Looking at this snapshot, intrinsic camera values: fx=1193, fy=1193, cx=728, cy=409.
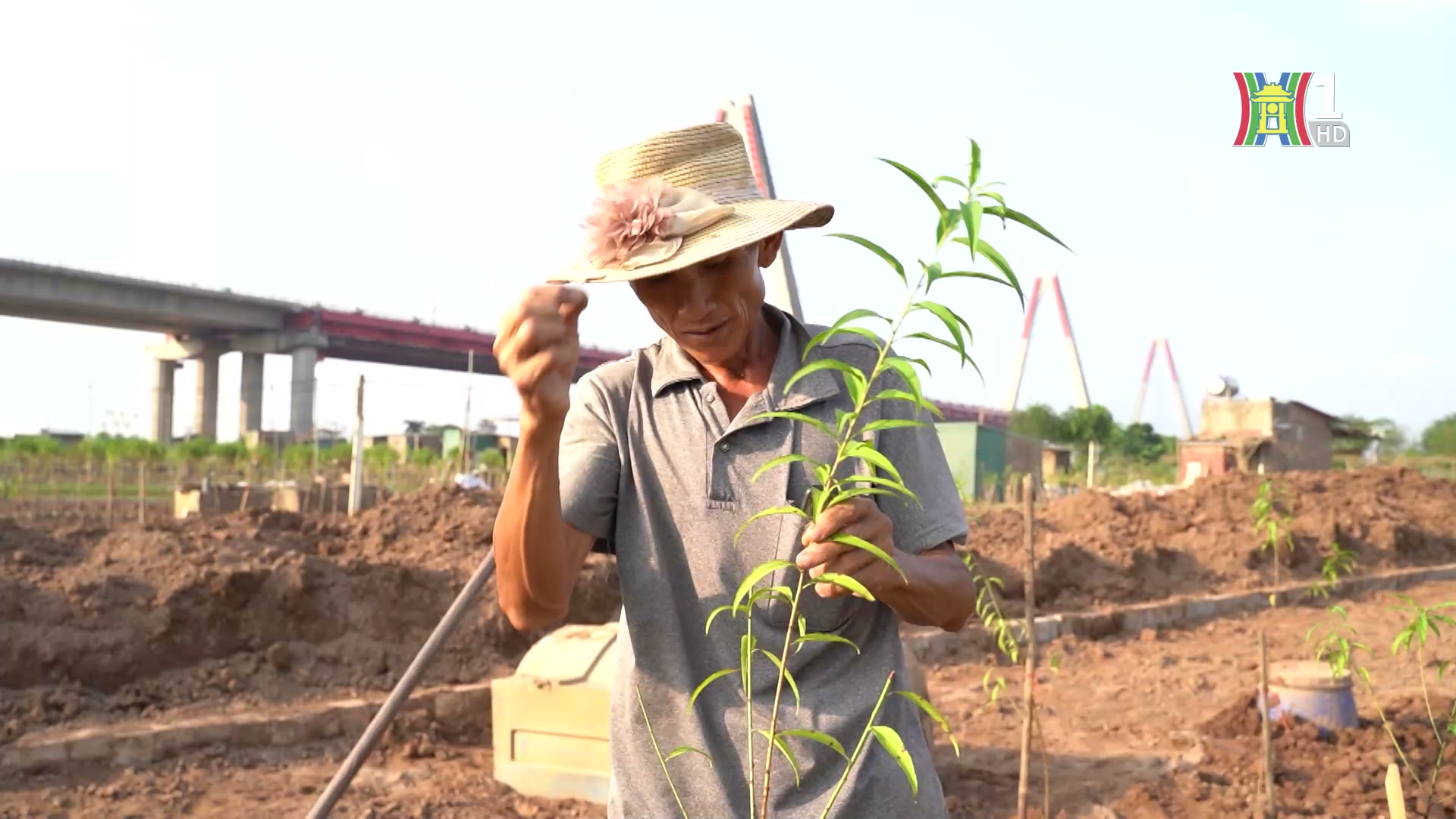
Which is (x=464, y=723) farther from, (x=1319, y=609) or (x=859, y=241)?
(x=1319, y=609)

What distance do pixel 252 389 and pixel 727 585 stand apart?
111 ft

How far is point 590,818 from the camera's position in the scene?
4.58 meters

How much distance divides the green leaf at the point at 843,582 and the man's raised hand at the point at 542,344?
33 centimetres

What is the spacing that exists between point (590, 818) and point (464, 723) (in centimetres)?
163

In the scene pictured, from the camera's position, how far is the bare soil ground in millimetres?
4816

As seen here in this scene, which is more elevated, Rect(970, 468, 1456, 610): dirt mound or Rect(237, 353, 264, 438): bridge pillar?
Rect(237, 353, 264, 438): bridge pillar

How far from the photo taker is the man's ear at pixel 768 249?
1562mm

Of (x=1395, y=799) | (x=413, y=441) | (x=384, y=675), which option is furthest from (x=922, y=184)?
(x=413, y=441)

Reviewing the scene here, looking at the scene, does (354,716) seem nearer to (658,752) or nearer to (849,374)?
(658,752)

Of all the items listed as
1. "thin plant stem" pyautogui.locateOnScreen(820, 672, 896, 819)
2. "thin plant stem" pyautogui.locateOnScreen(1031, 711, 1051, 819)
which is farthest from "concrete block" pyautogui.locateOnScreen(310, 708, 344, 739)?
"thin plant stem" pyautogui.locateOnScreen(820, 672, 896, 819)

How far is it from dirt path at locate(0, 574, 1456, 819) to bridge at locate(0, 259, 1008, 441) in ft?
76.0

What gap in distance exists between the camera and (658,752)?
1461 mm

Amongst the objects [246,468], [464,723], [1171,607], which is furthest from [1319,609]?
[246,468]

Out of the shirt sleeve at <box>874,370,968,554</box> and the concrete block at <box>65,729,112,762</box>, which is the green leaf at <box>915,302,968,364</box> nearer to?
the shirt sleeve at <box>874,370,968,554</box>
